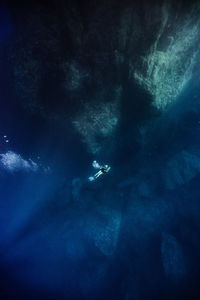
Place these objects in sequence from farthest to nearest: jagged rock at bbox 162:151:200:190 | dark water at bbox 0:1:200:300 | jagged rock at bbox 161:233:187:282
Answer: jagged rock at bbox 162:151:200:190, jagged rock at bbox 161:233:187:282, dark water at bbox 0:1:200:300

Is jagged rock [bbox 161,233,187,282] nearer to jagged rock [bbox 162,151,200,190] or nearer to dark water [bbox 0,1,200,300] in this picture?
dark water [bbox 0,1,200,300]

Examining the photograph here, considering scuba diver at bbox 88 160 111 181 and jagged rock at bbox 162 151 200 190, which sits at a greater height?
scuba diver at bbox 88 160 111 181

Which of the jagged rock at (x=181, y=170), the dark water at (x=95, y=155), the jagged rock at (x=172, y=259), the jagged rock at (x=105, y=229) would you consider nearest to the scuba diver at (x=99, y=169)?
the dark water at (x=95, y=155)

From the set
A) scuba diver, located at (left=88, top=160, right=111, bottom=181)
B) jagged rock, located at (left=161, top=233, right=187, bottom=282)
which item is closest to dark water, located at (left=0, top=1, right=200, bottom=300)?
jagged rock, located at (left=161, top=233, right=187, bottom=282)

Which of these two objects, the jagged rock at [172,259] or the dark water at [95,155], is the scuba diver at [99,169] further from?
the jagged rock at [172,259]

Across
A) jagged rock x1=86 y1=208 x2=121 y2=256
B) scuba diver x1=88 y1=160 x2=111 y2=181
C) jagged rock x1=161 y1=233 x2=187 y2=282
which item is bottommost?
jagged rock x1=161 y1=233 x2=187 y2=282

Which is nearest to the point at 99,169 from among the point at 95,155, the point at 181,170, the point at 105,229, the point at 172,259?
the point at 95,155

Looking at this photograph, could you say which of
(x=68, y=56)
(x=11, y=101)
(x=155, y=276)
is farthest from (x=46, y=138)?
(x=155, y=276)

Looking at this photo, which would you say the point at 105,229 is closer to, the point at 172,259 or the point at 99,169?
the point at 99,169

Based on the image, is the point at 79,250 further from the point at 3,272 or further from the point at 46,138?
the point at 46,138
